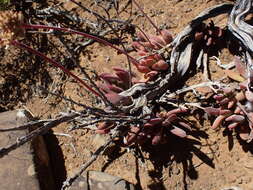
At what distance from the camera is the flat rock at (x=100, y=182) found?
11.0ft

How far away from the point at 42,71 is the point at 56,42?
1.13 feet

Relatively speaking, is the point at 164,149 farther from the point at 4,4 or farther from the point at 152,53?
the point at 4,4

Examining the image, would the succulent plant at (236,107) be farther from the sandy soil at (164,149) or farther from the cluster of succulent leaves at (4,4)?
the cluster of succulent leaves at (4,4)

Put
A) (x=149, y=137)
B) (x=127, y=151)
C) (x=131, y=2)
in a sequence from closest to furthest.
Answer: (x=149, y=137) → (x=127, y=151) → (x=131, y=2)

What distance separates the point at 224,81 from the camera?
3.44m

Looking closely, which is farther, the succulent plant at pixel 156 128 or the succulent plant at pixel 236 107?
the succulent plant at pixel 156 128

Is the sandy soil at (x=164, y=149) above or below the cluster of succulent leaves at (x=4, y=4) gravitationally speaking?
below

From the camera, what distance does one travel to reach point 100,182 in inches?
134

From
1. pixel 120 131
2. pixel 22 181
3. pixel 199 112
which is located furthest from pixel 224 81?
pixel 22 181

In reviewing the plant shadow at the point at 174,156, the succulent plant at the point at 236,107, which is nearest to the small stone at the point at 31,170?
the plant shadow at the point at 174,156

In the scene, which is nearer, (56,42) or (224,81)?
(224,81)

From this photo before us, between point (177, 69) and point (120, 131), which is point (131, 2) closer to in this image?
point (177, 69)

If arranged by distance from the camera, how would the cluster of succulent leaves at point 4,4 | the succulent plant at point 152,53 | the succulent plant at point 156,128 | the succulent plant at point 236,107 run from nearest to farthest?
the succulent plant at point 236,107, the succulent plant at point 156,128, the succulent plant at point 152,53, the cluster of succulent leaves at point 4,4

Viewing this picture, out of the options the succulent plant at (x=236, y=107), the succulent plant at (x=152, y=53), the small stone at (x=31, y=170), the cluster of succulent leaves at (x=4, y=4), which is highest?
the cluster of succulent leaves at (x=4, y=4)
